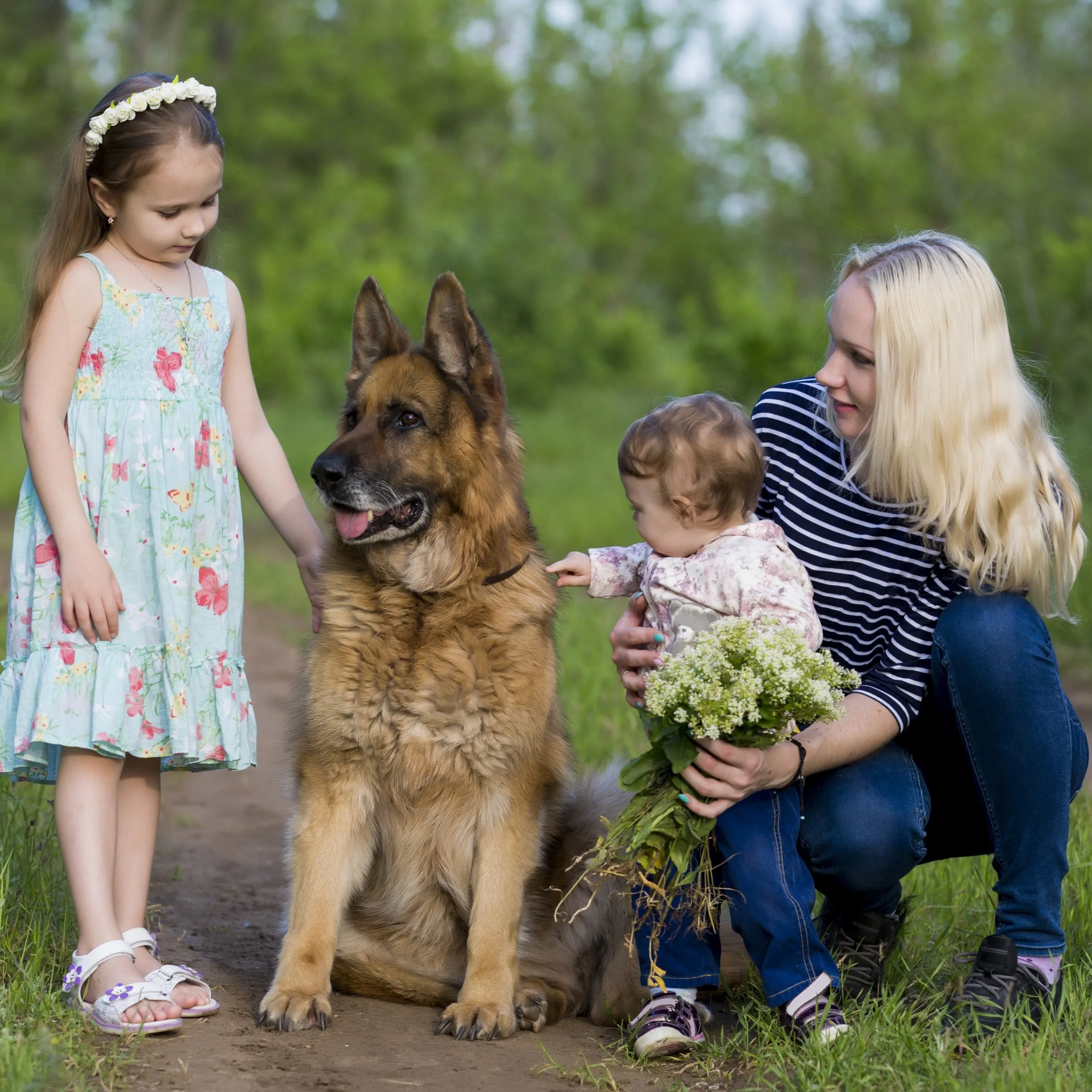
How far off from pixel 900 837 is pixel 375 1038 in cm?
136

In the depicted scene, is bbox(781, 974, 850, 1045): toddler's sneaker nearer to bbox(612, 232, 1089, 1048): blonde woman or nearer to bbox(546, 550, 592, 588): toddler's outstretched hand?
bbox(612, 232, 1089, 1048): blonde woman

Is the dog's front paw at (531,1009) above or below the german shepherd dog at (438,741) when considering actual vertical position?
below

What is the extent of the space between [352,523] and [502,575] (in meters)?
0.42

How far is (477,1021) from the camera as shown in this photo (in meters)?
2.99

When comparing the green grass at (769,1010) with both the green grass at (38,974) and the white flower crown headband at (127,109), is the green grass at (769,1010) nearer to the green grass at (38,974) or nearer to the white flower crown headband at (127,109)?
the green grass at (38,974)

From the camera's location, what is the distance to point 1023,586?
3.04 meters

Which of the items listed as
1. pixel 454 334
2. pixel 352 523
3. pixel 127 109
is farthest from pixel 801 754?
pixel 127 109

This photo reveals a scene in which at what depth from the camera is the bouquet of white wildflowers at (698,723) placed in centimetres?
261

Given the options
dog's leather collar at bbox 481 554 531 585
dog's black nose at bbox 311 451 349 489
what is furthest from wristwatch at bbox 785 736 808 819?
dog's black nose at bbox 311 451 349 489

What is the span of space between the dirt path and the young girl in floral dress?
0.52ft

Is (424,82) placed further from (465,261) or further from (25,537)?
(25,537)

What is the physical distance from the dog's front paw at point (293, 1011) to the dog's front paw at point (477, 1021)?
0.28 meters

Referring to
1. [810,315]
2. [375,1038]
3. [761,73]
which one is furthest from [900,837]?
[761,73]

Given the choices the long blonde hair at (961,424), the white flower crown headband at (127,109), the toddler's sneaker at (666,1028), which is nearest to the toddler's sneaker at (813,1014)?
the toddler's sneaker at (666,1028)
